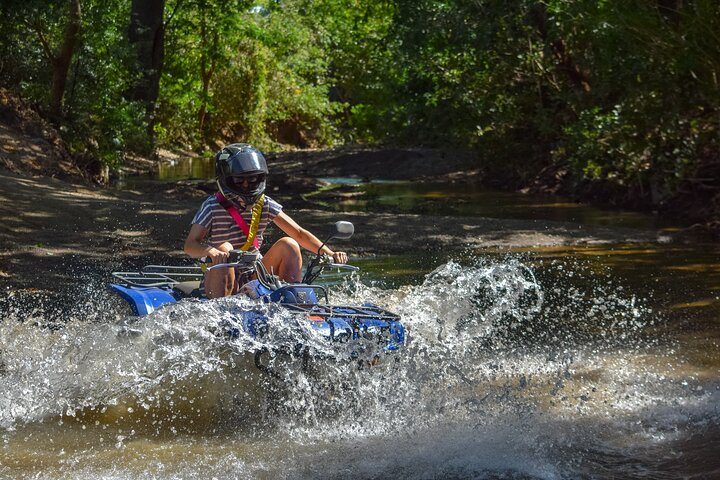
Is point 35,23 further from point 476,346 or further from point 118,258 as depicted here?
point 476,346

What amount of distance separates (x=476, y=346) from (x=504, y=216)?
11266 millimetres

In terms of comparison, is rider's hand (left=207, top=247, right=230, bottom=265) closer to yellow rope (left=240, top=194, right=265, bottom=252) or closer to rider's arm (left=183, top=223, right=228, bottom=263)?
rider's arm (left=183, top=223, right=228, bottom=263)

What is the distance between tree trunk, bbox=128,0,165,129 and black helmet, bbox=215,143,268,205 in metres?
18.6

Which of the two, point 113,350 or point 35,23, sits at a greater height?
point 35,23

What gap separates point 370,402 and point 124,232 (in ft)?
28.1

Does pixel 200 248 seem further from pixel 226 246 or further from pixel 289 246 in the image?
pixel 289 246

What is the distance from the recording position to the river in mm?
6141

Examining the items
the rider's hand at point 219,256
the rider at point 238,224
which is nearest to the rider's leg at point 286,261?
the rider at point 238,224

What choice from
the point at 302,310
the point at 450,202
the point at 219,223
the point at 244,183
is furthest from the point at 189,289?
the point at 450,202

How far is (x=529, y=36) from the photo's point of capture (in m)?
22.7

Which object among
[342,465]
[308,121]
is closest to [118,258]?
[342,465]

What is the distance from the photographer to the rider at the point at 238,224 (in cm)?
731

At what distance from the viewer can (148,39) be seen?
26.2 m

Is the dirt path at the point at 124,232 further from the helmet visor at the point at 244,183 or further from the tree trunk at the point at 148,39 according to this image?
the tree trunk at the point at 148,39
